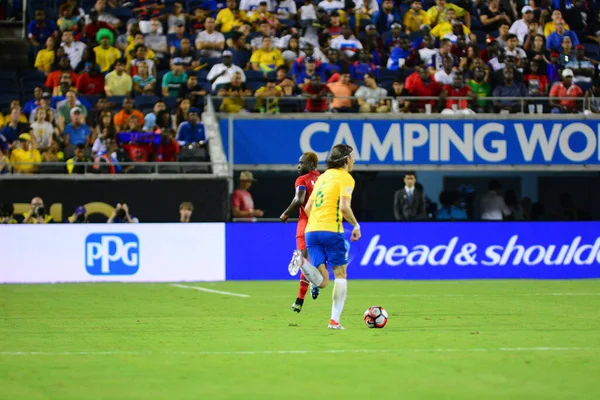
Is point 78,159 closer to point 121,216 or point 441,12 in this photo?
point 121,216

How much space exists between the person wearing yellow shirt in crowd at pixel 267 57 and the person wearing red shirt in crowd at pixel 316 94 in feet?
5.13

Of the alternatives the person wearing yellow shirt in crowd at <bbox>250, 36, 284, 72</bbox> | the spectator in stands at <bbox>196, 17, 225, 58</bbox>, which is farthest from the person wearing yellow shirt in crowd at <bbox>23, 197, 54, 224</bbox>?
the person wearing yellow shirt in crowd at <bbox>250, 36, 284, 72</bbox>

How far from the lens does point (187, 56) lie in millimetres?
25516

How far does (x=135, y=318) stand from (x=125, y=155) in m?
10.1

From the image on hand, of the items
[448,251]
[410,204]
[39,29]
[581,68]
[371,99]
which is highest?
[39,29]

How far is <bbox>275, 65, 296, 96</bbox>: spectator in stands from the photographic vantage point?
24.7 metres

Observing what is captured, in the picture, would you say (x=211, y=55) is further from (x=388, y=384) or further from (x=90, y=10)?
(x=388, y=384)

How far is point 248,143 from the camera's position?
24609 millimetres

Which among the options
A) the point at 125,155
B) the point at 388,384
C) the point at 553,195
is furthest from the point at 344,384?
the point at 553,195

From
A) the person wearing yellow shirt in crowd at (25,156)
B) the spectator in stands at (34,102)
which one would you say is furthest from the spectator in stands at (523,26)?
the person wearing yellow shirt in crowd at (25,156)

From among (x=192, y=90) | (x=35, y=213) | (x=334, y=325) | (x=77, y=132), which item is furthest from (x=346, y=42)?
(x=334, y=325)

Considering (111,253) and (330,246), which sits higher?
(330,246)

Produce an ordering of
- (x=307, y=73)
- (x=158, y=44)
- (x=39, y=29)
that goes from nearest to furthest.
Result: (x=307, y=73) → (x=158, y=44) → (x=39, y=29)

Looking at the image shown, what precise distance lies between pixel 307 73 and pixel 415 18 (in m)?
4.35
